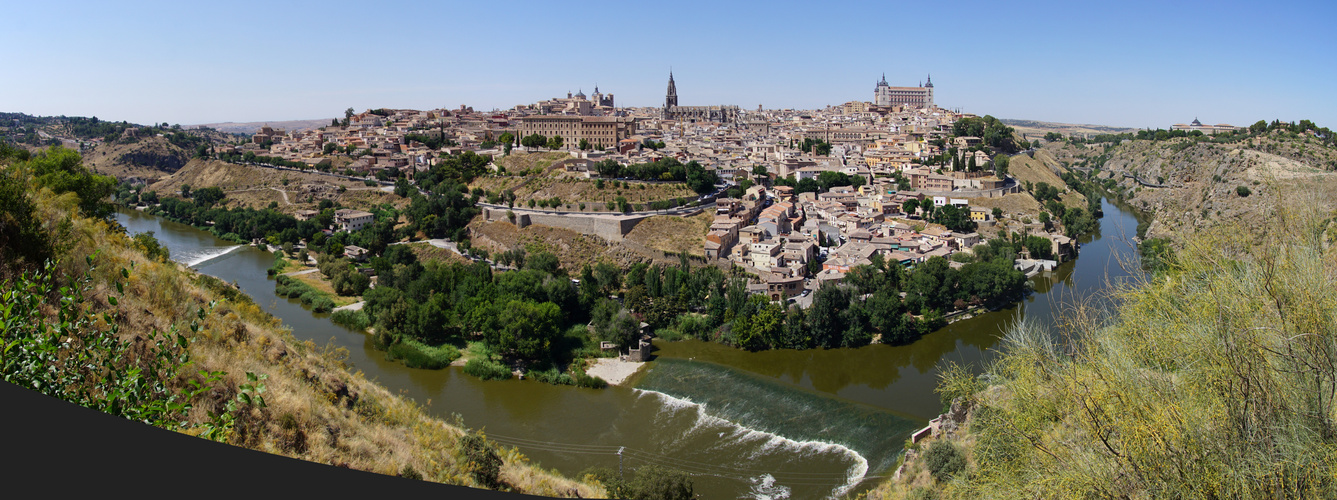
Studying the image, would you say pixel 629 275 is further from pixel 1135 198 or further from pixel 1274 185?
pixel 1135 198

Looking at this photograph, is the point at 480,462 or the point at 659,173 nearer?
the point at 480,462

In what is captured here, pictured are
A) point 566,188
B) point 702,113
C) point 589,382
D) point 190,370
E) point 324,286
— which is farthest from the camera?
point 702,113

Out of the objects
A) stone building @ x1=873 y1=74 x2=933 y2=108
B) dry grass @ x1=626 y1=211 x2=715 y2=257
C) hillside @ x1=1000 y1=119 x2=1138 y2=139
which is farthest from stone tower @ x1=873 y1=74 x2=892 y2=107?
dry grass @ x1=626 y1=211 x2=715 y2=257

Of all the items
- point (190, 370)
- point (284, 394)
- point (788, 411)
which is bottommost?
point (788, 411)

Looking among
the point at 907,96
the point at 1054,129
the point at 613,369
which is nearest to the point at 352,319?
the point at 613,369

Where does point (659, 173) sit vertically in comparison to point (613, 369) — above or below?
above

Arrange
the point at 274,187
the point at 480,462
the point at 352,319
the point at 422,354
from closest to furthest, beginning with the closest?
the point at 480,462 < the point at 422,354 < the point at 352,319 < the point at 274,187

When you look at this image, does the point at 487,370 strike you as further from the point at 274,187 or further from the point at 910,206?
the point at 274,187
